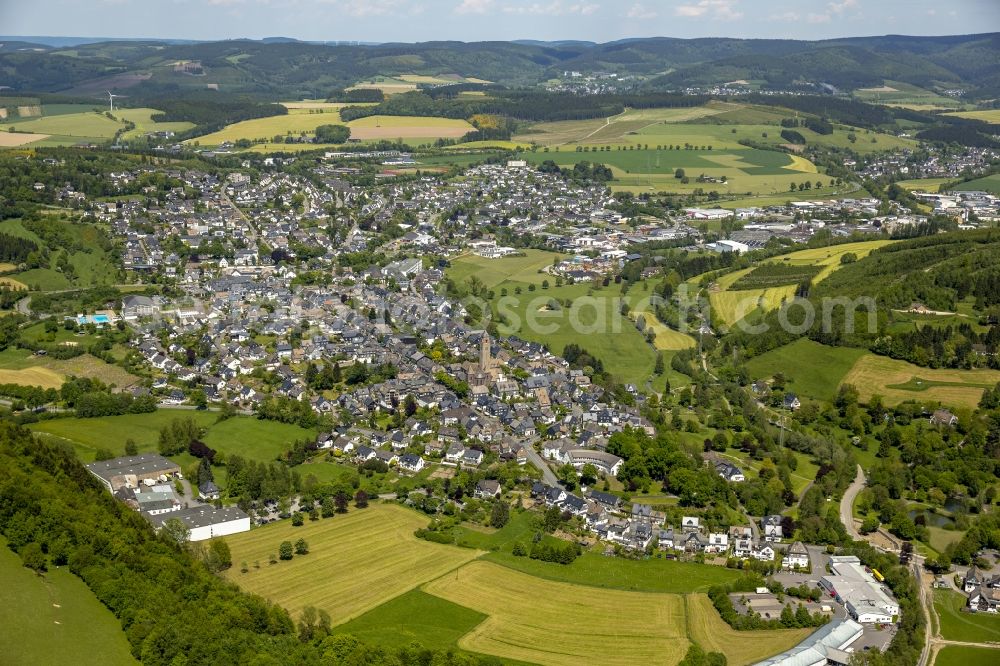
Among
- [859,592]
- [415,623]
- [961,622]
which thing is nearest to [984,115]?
[961,622]

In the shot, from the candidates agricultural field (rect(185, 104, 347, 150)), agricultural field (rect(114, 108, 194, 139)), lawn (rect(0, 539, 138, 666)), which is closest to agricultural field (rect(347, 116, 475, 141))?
agricultural field (rect(185, 104, 347, 150))

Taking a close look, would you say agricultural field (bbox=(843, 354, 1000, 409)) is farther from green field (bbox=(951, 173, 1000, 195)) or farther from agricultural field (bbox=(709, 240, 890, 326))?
green field (bbox=(951, 173, 1000, 195))

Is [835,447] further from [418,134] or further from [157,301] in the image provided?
[418,134]

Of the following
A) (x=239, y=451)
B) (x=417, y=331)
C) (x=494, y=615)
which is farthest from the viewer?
(x=417, y=331)

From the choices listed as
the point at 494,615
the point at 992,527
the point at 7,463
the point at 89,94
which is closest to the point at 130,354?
the point at 7,463

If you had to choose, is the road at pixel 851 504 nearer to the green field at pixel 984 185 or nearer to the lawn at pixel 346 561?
the lawn at pixel 346 561
